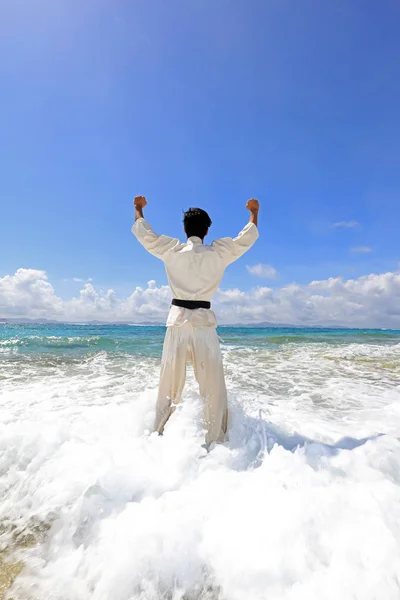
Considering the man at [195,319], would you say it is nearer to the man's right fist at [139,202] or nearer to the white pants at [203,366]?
the white pants at [203,366]

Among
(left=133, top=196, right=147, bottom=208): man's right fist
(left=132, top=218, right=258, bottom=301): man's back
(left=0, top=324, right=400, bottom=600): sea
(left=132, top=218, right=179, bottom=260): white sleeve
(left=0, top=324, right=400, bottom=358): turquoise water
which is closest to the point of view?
(left=0, top=324, right=400, bottom=600): sea

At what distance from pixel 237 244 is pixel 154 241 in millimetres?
900

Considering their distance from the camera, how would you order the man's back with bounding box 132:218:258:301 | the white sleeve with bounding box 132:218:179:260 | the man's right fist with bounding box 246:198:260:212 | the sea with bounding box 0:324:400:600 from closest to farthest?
1. the sea with bounding box 0:324:400:600
2. the man's back with bounding box 132:218:258:301
3. the white sleeve with bounding box 132:218:179:260
4. the man's right fist with bounding box 246:198:260:212

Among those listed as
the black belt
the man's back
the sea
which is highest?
the man's back

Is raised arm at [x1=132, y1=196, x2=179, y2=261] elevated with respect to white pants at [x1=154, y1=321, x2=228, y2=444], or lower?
elevated

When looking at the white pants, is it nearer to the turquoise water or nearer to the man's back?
the man's back

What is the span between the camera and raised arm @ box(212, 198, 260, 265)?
3264mm

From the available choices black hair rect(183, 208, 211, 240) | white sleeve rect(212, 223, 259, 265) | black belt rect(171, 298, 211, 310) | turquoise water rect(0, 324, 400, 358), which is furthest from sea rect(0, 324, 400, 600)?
turquoise water rect(0, 324, 400, 358)

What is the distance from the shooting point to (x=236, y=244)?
3285 millimetres

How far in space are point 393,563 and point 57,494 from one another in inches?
92.6

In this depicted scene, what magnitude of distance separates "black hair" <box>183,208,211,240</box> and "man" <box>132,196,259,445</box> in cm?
11

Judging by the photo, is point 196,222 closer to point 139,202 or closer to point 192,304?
point 139,202

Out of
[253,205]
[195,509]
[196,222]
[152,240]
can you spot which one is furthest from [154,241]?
[195,509]

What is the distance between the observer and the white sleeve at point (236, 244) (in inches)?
128
